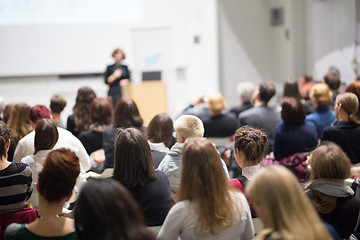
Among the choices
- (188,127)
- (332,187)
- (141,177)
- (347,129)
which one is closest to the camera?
(332,187)

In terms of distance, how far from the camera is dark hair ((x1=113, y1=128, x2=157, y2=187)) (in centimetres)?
261

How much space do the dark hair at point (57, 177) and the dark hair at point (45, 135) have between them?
124 cm

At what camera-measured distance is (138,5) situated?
9.45 metres

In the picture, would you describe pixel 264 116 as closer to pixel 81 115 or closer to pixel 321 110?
pixel 321 110

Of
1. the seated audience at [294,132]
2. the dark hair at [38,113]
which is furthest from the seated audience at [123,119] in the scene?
the seated audience at [294,132]

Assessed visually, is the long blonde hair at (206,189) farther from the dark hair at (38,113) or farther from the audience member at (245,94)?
the audience member at (245,94)

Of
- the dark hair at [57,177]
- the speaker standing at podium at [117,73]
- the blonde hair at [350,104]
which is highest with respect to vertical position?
the speaker standing at podium at [117,73]

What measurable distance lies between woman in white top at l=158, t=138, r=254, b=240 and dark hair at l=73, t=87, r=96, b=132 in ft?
9.57

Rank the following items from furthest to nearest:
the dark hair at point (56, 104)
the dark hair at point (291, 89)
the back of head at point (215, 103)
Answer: the dark hair at point (291, 89), the back of head at point (215, 103), the dark hair at point (56, 104)

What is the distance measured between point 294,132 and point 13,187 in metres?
2.53

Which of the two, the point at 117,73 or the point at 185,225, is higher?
the point at 117,73

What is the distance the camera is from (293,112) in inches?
167

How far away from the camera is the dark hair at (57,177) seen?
7.03 ft

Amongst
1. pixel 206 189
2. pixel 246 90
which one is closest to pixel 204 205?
pixel 206 189
